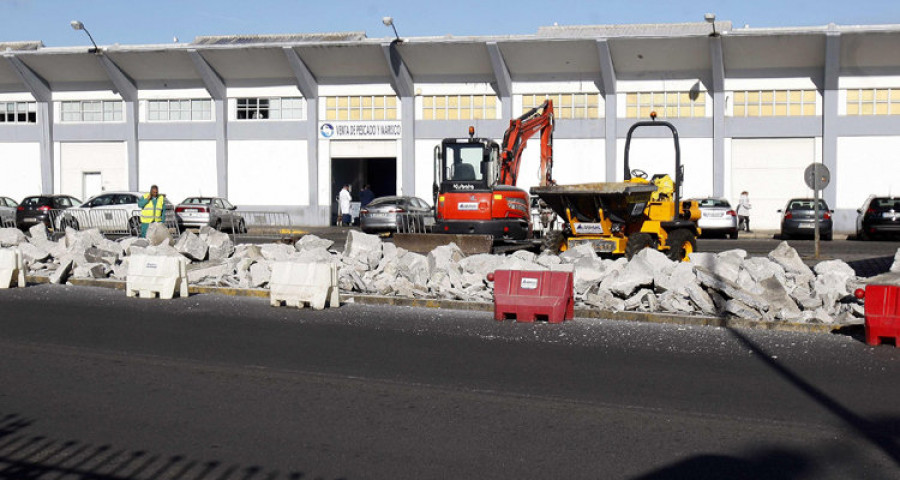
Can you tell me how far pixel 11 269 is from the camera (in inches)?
709

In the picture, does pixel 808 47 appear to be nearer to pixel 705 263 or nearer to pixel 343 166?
pixel 343 166

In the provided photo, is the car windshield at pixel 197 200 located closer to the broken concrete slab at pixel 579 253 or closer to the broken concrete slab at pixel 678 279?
the broken concrete slab at pixel 579 253

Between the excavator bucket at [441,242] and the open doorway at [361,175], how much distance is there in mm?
20134

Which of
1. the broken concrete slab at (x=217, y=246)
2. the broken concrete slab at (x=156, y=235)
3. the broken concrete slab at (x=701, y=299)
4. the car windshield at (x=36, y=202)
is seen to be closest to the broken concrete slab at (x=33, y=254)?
the broken concrete slab at (x=156, y=235)

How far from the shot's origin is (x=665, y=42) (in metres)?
36.9

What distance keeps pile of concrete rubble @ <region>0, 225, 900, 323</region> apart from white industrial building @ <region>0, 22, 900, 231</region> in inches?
811

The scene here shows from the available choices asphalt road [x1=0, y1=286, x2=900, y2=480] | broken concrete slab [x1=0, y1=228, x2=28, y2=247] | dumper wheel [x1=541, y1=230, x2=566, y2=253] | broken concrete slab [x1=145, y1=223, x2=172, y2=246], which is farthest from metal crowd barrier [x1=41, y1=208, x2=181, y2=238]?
asphalt road [x1=0, y1=286, x2=900, y2=480]

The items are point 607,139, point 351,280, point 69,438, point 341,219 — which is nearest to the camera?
point 69,438

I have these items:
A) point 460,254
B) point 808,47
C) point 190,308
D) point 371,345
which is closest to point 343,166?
point 808,47

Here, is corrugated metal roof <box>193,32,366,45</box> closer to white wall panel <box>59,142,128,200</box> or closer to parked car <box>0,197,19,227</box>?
white wall panel <box>59,142,128,200</box>

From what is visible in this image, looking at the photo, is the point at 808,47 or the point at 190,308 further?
the point at 808,47

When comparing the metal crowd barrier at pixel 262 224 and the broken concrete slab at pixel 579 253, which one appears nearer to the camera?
the broken concrete slab at pixel 579 253

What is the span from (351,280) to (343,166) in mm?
28273

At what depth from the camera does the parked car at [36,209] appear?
35875 mm
